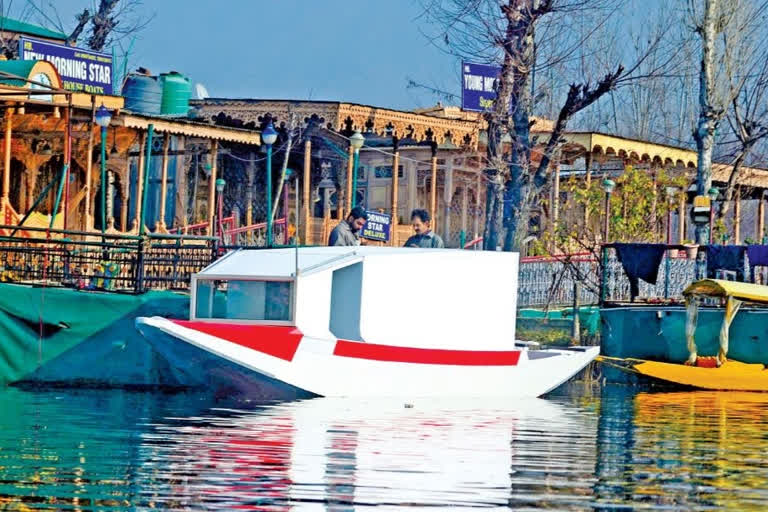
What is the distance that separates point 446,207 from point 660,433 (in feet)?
64.2

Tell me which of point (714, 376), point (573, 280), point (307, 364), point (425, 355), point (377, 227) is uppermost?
point (377, 227)

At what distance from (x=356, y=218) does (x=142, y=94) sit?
38.6 feet

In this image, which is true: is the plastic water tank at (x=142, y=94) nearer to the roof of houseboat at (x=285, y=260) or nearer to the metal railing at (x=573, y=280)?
the metal railing at (x=573, y=280)

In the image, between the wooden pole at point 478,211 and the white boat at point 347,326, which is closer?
the white boat at point 347,326

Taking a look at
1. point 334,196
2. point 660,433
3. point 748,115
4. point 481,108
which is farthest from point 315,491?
point 748,115

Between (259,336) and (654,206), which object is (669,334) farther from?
(259,336)

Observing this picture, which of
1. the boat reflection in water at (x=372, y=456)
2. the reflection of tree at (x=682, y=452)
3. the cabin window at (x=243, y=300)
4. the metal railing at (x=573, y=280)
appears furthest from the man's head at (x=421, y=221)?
the metal railing at (x=573, y=280)

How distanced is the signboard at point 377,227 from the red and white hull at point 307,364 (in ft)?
20.4

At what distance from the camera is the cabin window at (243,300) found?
738 inches

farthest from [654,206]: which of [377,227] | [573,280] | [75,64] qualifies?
[75,64]

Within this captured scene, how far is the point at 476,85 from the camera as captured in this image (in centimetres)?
2820

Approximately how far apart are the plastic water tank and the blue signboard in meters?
7.02

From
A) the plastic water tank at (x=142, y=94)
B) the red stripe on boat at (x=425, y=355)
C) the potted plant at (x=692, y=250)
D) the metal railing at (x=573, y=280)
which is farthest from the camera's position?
the plastic water tank at (x=142, y=94)

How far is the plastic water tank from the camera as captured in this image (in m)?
31.5
